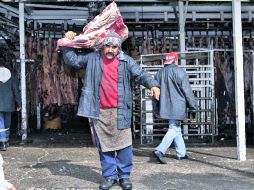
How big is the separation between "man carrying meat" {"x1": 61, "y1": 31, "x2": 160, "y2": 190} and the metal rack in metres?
4.18

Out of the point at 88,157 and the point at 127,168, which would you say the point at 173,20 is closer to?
the point at 88,157

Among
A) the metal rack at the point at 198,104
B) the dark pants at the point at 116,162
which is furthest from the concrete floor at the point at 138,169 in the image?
the metal rack at the point at 198,104

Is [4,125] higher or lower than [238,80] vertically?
lower

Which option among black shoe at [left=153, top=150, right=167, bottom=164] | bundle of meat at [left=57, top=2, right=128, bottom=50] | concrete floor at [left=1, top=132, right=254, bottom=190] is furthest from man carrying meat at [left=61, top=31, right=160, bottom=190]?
black shoe at [left=153, top=150, right=167, bottom=164]

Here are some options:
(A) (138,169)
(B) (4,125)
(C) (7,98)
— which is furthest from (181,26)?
(B) (4,125)

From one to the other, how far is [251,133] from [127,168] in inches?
244

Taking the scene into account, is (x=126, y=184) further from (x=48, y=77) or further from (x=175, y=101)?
(x=48, y=77)

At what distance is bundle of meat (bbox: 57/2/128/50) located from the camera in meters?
6.76

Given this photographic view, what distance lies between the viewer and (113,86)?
6438 millimetres

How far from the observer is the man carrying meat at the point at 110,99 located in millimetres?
6418

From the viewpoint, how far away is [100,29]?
6.98 metres

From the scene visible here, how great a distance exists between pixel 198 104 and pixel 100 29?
15.6 ft

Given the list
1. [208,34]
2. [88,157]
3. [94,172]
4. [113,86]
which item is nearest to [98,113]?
[113,86]

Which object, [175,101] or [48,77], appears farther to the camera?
[48,77]
